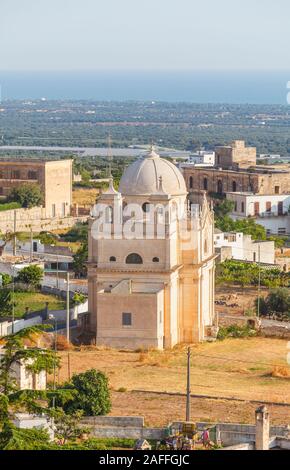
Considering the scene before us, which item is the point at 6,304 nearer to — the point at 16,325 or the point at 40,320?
the point at 40,320

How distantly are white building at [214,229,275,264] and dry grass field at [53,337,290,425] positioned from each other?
13.2 meters

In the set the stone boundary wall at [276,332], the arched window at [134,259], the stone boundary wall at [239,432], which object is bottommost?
the stone boundary wall at [276,332]

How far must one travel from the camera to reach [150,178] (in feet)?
120

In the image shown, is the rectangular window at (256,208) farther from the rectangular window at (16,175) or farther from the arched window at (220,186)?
the rectangular window at (16,175)

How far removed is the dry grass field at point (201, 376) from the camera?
28.2 metres

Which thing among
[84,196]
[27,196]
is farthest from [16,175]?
[27,196]

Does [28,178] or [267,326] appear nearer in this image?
[267,326]

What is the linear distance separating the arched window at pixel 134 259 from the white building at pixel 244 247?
13.7 metres

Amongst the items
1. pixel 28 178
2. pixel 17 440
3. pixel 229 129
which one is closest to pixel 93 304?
pixel 17 440

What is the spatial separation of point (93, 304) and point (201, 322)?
2595mm

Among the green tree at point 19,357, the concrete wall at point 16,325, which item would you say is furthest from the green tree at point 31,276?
the green tree at point 19,357

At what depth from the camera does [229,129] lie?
598 feet
